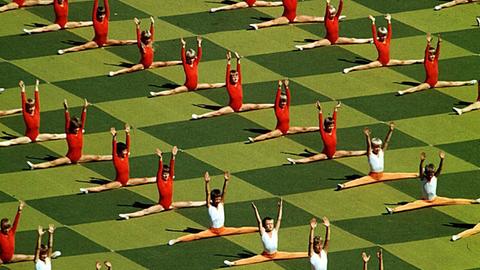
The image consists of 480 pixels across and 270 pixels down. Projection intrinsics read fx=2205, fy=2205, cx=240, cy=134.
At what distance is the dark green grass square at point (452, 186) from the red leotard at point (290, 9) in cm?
1126

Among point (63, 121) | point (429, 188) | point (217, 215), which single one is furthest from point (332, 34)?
point (217, 215)

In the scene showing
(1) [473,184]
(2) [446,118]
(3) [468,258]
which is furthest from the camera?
(2) [446,118]

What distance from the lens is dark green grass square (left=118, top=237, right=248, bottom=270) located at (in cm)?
6069

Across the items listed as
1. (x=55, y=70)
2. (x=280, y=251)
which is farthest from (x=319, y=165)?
(x=55, y=70)

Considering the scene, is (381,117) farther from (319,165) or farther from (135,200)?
(135,200)

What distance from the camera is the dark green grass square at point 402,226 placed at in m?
→ 62.1

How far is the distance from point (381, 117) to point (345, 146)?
90.9 inches

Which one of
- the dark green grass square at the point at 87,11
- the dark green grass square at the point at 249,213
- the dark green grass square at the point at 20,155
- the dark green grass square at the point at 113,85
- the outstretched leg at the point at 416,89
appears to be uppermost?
the outstretched leg at the point at 416,89

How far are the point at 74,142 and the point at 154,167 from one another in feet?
8.23

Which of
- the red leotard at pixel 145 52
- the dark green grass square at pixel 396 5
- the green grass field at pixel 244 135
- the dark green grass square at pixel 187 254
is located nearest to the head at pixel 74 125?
the green grass field at pixel 244 135

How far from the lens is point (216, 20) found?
247 ft

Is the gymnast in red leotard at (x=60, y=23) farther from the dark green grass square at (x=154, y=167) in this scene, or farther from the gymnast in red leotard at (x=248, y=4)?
the dark green grass square at (x=154, y=167)

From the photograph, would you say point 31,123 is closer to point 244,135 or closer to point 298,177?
point 244,135

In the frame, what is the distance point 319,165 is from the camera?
66188 millimetres
